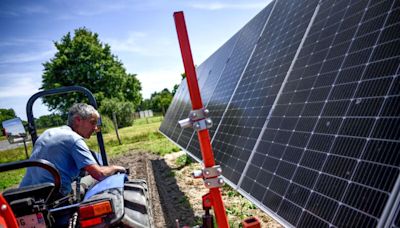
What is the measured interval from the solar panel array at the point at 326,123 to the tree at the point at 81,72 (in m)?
39.4

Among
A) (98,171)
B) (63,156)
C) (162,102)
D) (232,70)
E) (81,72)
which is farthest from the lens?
(162,102)

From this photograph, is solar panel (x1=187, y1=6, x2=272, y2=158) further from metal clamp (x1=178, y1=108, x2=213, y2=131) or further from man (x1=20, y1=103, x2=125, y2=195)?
metal clamp (x1=178, y1=108, x2=213, y2=131)

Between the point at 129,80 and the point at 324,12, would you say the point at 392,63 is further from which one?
the point at 129,80

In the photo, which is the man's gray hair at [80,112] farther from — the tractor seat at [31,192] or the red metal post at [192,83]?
the red metal post at [192,83]

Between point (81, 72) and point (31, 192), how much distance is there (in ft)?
148

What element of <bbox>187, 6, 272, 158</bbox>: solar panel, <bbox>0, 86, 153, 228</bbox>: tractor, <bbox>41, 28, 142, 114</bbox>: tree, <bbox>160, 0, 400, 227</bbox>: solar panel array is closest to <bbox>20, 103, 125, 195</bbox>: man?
<bbox>0, 86, 153, 228</bbox>: tractor

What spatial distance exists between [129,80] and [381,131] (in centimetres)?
5159

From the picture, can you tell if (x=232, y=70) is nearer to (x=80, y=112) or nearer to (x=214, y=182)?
(x=80, y=112)

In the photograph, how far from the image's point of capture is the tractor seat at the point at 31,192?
121 inches

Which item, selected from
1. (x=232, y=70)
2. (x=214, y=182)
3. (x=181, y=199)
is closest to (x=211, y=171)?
(x=214, y=182)

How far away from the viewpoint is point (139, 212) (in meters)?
4.15

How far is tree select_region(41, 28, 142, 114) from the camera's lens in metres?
43.2

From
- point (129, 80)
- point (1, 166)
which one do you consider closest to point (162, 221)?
point (1, 166)

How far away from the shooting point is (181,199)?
339 inches
